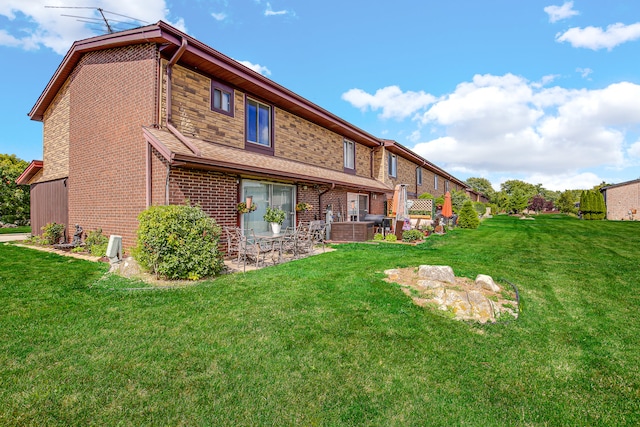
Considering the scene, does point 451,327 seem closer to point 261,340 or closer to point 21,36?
point 261,340

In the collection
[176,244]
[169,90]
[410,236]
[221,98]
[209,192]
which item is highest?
[221,98]

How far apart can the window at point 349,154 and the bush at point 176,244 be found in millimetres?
11273

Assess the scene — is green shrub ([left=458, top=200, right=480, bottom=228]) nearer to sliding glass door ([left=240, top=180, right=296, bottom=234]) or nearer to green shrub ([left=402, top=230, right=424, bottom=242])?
green shrub ([left=402, top=230, right=424, bottom=242])

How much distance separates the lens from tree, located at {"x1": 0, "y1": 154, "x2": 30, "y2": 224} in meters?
21.3

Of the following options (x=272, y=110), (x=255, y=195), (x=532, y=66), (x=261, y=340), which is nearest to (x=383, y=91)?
(x=532, y=66)

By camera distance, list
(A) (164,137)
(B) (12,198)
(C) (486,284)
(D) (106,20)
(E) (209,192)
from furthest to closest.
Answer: (B) (12,198) < (D) (106,20) < (E) (209,192) < (A) (164,137) < (C) (486,284)

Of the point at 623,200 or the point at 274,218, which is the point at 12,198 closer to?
the point at 274,218

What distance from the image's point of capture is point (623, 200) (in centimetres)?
3006

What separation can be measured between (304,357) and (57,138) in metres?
14.6

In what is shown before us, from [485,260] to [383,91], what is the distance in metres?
18.0

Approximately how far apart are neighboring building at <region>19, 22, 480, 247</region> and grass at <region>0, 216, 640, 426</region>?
3105 millimetres

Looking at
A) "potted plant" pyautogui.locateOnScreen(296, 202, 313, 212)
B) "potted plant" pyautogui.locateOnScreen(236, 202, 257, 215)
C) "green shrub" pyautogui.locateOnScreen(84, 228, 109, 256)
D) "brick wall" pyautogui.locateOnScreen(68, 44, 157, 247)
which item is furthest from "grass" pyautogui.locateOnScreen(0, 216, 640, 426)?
"potted plant" pyautogui.locateOnScreen(296, 202, 313, 212)

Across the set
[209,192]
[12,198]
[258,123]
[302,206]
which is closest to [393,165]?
[302,206]

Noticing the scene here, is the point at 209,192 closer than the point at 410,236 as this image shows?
Yes
